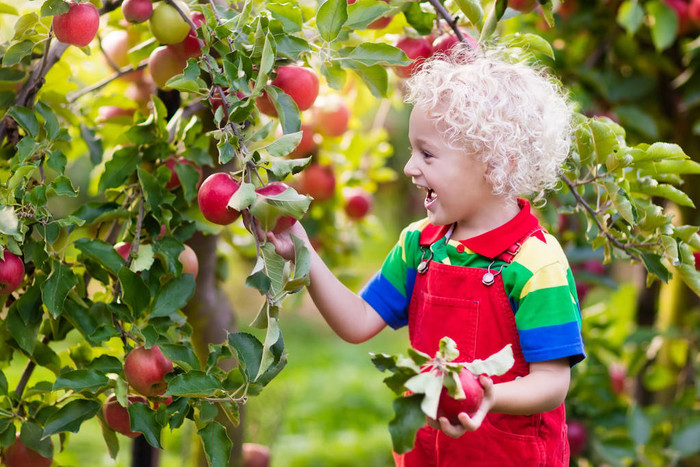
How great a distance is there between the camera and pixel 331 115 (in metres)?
1.68

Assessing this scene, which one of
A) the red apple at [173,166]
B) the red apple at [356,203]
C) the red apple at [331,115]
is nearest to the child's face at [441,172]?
the red apple at [173,166]

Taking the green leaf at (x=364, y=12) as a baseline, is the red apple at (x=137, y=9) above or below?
above

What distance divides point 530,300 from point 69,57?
0.95 metres

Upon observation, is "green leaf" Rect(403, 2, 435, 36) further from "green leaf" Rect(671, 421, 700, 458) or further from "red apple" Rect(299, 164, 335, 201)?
"green leaf" Rect(671, 421, 700, 458)

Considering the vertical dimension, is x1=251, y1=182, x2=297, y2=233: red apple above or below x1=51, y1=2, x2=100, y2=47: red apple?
below

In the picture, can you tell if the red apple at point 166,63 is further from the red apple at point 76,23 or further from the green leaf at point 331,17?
the green leaf at point 331,17

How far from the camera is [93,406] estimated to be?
98 cm

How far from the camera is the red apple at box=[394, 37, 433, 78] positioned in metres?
1.19

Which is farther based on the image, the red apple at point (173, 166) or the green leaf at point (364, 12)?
the red apple at point (173, 166)

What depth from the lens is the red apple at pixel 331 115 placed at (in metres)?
1.68

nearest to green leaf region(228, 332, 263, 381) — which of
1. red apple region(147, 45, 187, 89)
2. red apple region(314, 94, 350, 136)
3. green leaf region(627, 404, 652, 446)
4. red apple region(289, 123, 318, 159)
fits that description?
red apple region(147, 45, 187, 89)

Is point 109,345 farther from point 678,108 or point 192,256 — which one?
point 678,108

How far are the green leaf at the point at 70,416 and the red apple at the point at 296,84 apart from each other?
1.46 ft

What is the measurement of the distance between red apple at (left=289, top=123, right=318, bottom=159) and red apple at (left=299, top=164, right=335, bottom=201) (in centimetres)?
5
